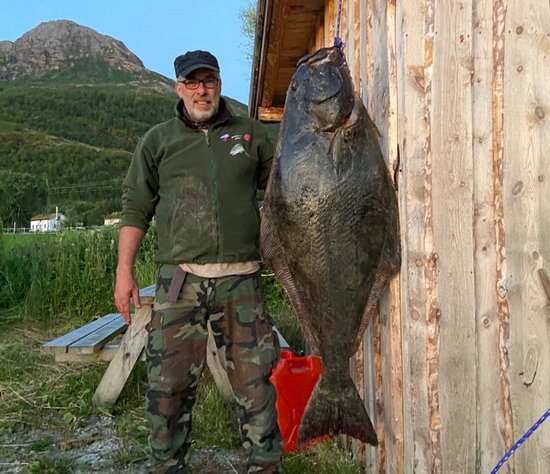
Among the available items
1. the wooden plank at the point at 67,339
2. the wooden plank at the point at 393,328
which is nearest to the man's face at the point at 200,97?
the wooden plank at the point at 393,328

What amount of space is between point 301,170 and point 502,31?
86cm

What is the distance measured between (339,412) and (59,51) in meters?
194

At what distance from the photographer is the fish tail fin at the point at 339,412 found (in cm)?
238

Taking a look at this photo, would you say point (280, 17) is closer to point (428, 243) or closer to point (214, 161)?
point (214, 161)

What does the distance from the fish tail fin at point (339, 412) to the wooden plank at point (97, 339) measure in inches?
112

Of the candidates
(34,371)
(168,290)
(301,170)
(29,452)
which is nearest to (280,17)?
(168,290)

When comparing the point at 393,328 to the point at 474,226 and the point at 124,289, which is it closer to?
the point at 474,226

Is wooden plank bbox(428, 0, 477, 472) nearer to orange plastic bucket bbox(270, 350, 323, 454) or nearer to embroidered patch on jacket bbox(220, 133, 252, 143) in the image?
orange plastic bucket bbox(270, 350, 323, 454)

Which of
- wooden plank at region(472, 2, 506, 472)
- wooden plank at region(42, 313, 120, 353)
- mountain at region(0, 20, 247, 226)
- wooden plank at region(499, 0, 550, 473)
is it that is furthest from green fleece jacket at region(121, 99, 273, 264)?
mountain at region(0, 20, 247, 226)

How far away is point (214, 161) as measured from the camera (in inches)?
128

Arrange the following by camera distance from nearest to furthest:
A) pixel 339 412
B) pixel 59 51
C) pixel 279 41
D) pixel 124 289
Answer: pixel 339 412 → pixel 124 289 → pixel 279 41 → pixel 59 51

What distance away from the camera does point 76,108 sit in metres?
124

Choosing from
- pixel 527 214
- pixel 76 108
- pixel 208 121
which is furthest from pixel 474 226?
pixel 76 108

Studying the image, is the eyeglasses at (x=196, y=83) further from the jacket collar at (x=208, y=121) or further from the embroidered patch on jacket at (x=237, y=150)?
the embroidered patch on jacket at (x=237, y=150)
